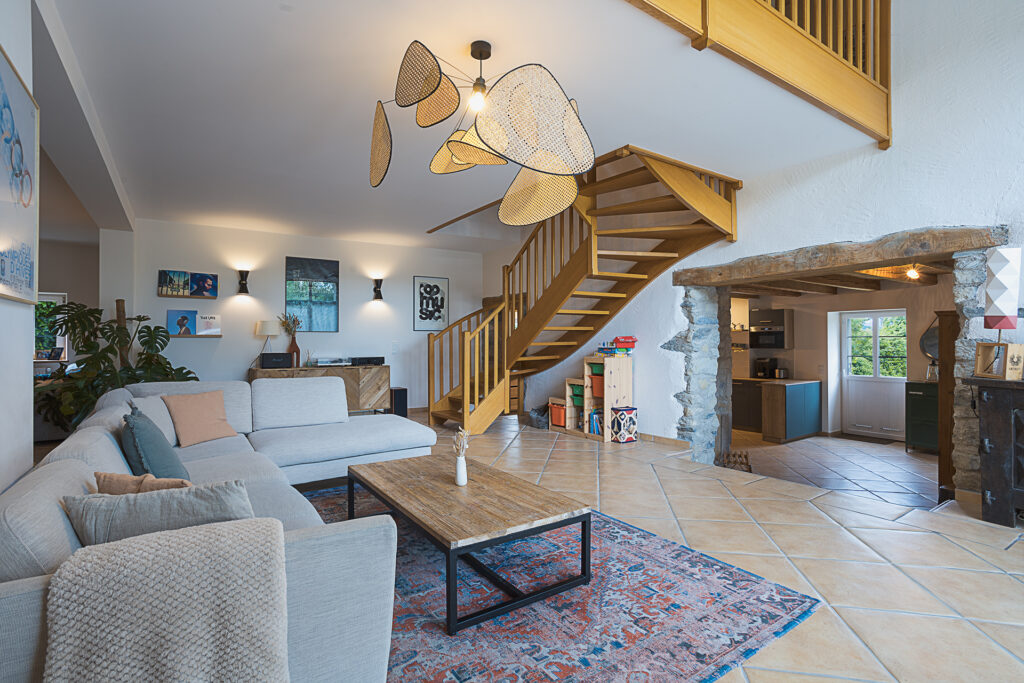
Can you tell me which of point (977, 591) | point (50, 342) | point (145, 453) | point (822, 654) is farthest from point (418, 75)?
point (50, 342)

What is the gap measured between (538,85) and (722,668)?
6.86ft

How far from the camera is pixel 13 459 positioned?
1836 millimetres

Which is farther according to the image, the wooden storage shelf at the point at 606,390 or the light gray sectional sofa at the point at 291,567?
the wooden storage shelf at the point at 606,390

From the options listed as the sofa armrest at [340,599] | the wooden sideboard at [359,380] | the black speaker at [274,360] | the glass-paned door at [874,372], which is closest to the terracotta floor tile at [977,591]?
the sofa armrest at [340,599]

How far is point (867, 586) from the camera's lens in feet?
7.31

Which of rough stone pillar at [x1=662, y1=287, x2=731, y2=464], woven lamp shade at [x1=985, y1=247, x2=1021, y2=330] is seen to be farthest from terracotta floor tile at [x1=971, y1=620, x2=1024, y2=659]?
rough stone pillar at [x1=662, y1=287, x2=731, y2=464]

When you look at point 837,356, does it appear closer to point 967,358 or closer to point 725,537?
point 967,358

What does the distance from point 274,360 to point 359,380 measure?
3.55 ft

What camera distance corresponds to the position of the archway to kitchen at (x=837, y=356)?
130 inches

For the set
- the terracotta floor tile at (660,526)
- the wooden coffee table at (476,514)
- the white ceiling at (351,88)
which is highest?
the white ceiling at (351,88)

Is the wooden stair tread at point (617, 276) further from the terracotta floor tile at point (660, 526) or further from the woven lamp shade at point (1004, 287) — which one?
the woven lamp shade at point (1004, 287)

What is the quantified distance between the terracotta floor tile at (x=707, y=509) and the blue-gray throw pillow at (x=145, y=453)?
2754mm

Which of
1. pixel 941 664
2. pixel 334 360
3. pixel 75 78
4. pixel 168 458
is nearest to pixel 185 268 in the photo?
pixel 334 360

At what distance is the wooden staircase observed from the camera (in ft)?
14.3
